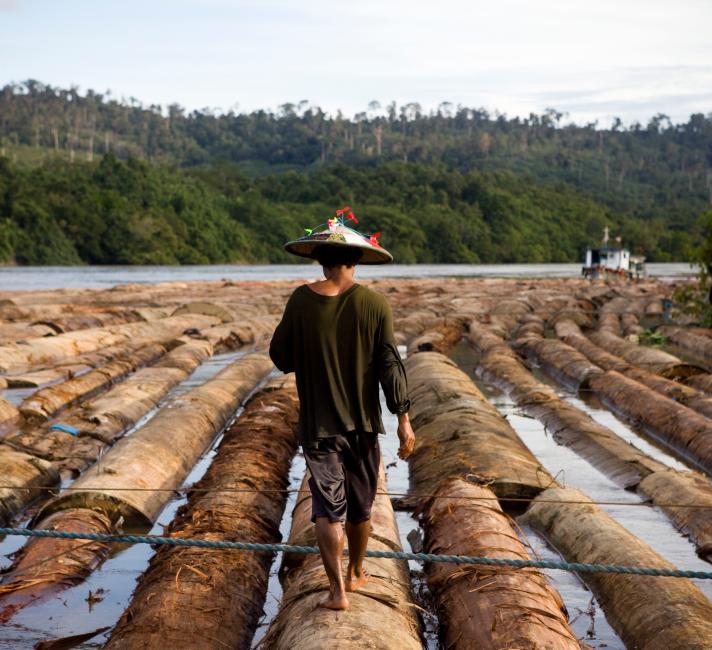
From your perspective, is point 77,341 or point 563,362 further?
point 77,341

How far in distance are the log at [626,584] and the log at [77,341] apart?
11006 mm

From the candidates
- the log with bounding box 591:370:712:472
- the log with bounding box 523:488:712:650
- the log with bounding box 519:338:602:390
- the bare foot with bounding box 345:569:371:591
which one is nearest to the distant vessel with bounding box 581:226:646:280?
the log with bounding box 519:338:602:390

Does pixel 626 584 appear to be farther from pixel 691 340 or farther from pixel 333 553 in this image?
pixel 691 340

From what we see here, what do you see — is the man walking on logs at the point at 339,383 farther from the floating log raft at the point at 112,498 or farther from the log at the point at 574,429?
the log at the point at 574,429

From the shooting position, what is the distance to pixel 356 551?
4.96m

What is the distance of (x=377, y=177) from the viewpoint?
118 metres

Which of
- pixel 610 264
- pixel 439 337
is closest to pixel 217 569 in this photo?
pixel 439 337

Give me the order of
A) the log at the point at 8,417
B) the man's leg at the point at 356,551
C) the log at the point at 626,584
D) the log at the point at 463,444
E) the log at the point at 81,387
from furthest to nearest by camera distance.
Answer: the log at the point at 81,387
the log at the point at 8,417
the log at the point at 463,444
the log at the point at 626,584
the man's leg at the point at 356,551

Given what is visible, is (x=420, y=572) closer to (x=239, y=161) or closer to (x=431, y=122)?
(x=239, y=161)

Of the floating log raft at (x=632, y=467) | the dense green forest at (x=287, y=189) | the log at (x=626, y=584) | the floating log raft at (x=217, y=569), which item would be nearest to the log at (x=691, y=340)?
the floating log raft at (x=632, y=467)

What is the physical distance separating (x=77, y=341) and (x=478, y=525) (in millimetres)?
13924

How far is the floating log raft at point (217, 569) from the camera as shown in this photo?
5.20m

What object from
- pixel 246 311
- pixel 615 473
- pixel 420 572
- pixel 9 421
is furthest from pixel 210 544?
pixel 246 311

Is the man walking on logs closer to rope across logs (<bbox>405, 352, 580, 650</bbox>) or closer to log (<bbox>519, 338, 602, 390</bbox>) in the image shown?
rope across logs (<bbox>405, 352, 580, 650</bbox>)
